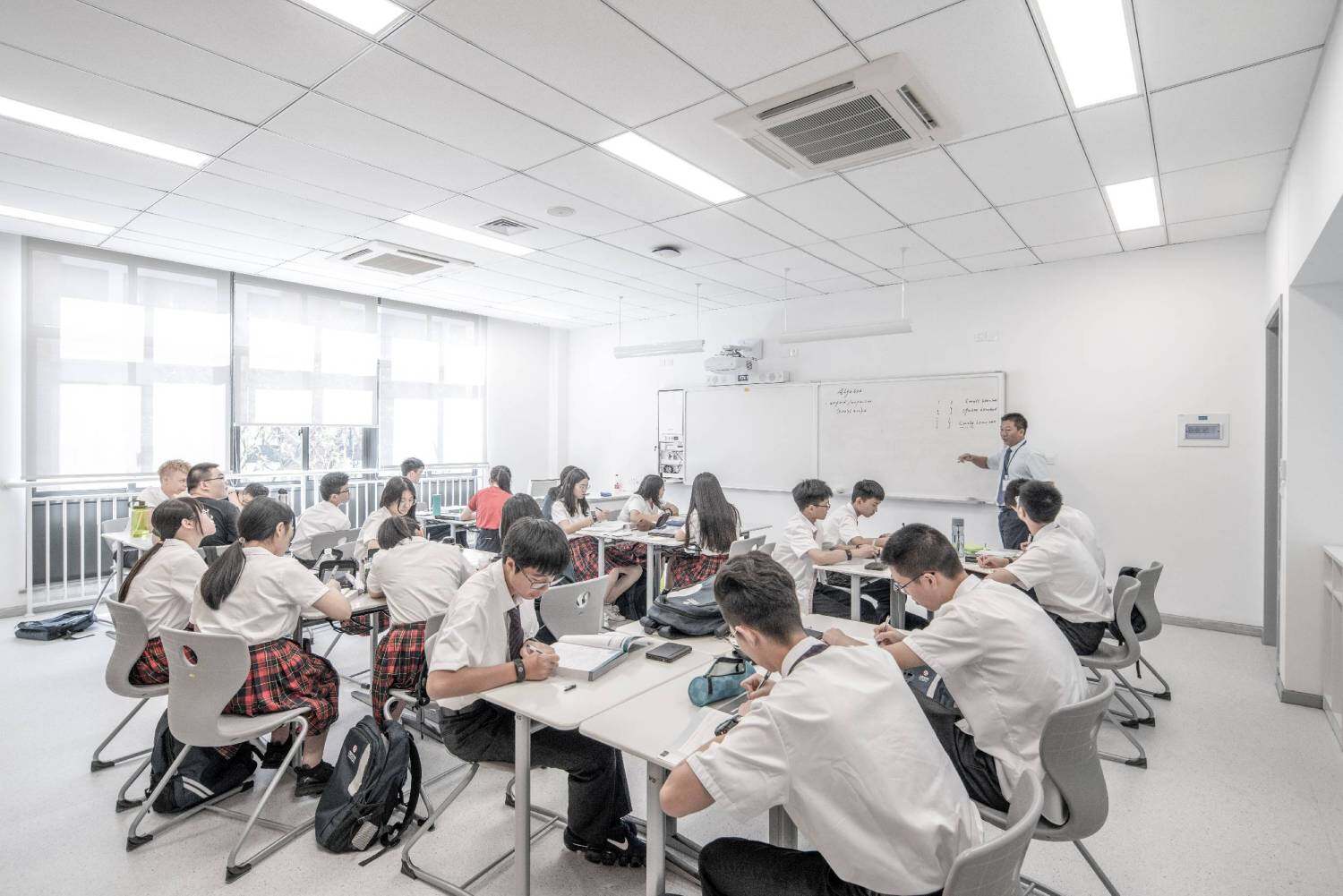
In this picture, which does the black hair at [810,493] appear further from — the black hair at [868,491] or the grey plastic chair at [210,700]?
the grey plastic chair at [210,700]

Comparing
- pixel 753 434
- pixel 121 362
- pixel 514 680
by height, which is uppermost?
pixel 121 362

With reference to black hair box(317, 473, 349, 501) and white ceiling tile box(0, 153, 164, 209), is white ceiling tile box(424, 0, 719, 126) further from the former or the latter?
black hair box(317, 473, 349, 501)

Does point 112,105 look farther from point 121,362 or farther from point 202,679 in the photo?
point 121,362

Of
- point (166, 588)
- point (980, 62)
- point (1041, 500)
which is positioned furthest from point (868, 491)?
point (166, 588)

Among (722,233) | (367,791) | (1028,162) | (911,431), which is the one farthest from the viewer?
(911,431)

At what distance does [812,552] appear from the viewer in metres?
3.80

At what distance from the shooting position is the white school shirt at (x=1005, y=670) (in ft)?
6.03

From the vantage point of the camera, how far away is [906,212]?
14.5ft

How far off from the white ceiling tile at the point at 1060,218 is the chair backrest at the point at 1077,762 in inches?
138

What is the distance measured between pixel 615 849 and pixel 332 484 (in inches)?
150

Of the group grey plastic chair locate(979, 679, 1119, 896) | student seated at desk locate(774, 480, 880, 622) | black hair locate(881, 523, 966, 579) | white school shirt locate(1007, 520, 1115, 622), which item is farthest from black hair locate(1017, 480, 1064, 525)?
grey plastic chair locate(979, 679, 1119, 896)

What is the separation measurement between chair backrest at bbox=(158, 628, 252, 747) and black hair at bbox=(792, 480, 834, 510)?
112 inches

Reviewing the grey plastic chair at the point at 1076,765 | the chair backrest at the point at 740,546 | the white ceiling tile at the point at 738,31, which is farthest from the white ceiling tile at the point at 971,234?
the grey plastic chair at the point at 1076,765

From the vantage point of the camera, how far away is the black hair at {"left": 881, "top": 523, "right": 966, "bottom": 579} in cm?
214
